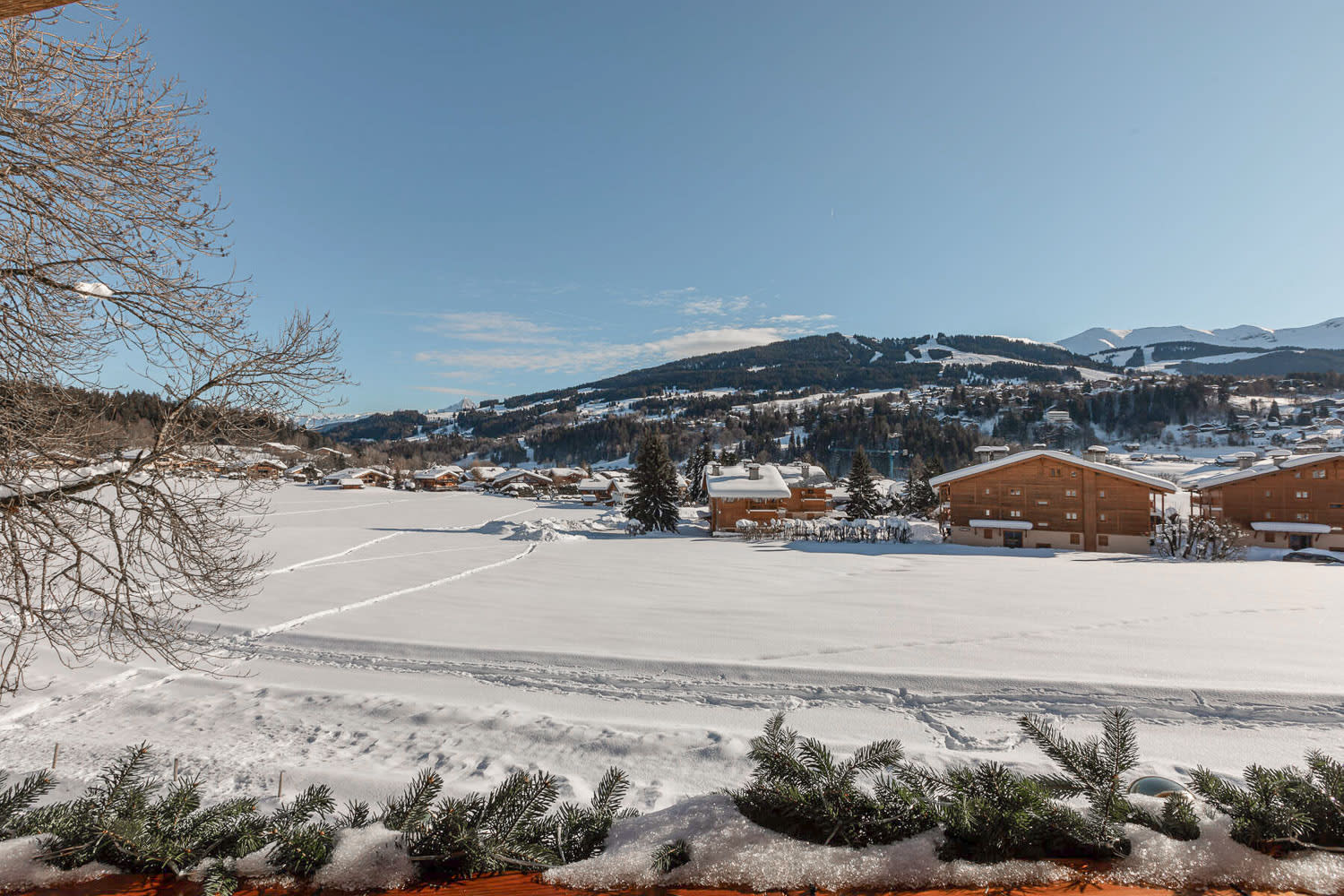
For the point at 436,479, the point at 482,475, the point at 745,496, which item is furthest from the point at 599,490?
the point at 745,496

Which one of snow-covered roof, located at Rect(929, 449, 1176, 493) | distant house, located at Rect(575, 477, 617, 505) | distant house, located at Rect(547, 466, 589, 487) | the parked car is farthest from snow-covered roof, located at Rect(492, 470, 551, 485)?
the parked car

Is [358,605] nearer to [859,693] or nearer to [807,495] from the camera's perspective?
[859,693]

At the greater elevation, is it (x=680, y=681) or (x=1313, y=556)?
(x=680, y=681)

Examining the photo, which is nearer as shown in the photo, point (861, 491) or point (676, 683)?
point (676, 683)

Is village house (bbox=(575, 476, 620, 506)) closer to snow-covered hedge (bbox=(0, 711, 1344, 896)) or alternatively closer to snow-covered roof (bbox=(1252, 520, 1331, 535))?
snow-covered roof (bbox=(1252, 520, 1331, 535))

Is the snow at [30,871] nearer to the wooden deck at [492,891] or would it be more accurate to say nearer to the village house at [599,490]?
the wooden deck at [492,891]

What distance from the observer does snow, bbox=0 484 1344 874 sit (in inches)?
194

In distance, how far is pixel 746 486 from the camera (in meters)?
34.1

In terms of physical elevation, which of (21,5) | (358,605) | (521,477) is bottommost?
(521,477)

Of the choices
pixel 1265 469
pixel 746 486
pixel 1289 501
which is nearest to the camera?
pixel 1289 501

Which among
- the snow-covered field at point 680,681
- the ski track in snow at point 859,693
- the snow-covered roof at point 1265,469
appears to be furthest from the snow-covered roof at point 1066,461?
the ski track in snow at point 859,693

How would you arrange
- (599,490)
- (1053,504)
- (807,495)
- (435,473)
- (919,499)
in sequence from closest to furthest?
(1053,504) < (807,495) < (919,499) < (599,490) < (435,473)

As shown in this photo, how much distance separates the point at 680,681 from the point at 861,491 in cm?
3732

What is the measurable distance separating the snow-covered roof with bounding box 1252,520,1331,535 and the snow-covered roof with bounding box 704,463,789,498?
23.7m
